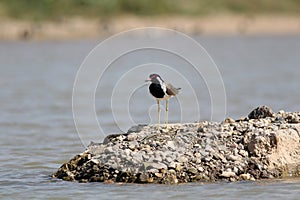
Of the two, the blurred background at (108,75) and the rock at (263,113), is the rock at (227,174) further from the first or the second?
the rock at (263,113)

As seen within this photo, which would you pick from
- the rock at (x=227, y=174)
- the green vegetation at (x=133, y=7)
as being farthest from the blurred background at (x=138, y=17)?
the rock at (x=227, y=174)

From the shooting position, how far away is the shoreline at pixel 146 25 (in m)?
38.3

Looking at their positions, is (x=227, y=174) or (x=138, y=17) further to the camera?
(x=138, y=17)

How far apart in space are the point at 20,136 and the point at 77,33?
2679 cm

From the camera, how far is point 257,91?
63.9ft

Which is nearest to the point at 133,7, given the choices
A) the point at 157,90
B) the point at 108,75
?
the point at 108,75

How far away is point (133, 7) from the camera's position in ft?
153

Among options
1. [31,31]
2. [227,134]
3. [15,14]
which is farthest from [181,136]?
[15,14]

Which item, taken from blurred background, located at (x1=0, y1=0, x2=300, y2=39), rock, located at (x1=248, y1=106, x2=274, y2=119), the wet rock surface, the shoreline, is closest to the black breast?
the wet rock surface

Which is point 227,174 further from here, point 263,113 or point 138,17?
point 138,17

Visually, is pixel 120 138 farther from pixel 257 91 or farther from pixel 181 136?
pixel 257 91

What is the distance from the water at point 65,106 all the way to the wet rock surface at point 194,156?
0.13 m

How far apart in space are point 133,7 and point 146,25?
437 centimetres

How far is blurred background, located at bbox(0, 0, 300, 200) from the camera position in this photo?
905 centimetres
